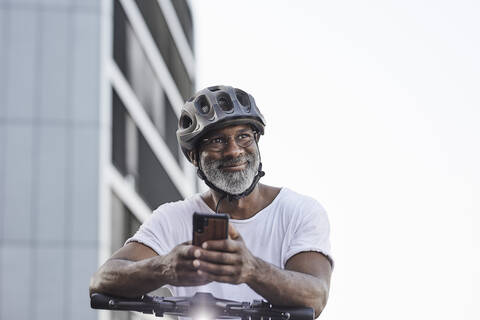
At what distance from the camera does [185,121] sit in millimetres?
4387

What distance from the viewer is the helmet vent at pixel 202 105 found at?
4262mm

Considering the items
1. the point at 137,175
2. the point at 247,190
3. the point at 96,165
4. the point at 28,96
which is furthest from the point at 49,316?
the point at 247,190

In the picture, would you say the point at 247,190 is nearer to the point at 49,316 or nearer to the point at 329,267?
the point at 329,267

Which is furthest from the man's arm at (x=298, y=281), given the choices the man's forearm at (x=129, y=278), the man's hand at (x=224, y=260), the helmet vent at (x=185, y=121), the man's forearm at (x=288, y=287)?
the helmet vent at (x=185, y=121)

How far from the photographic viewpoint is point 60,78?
25641 millimetres

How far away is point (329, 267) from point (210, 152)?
69 centimetres

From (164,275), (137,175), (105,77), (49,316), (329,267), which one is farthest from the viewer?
(137,175)

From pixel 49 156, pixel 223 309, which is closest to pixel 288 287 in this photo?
pixel 223 309

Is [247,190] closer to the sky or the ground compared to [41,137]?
closer to the ground

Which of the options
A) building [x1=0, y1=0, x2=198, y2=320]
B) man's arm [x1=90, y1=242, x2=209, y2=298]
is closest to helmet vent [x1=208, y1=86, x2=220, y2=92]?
man's arm [x1=90, y1=242, x2=209, y2=298]

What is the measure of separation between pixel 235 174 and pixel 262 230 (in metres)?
0.30

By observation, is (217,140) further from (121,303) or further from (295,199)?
(121,303)

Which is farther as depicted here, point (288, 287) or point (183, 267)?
point (288, 287)

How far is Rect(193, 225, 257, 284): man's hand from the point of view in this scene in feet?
11.3
